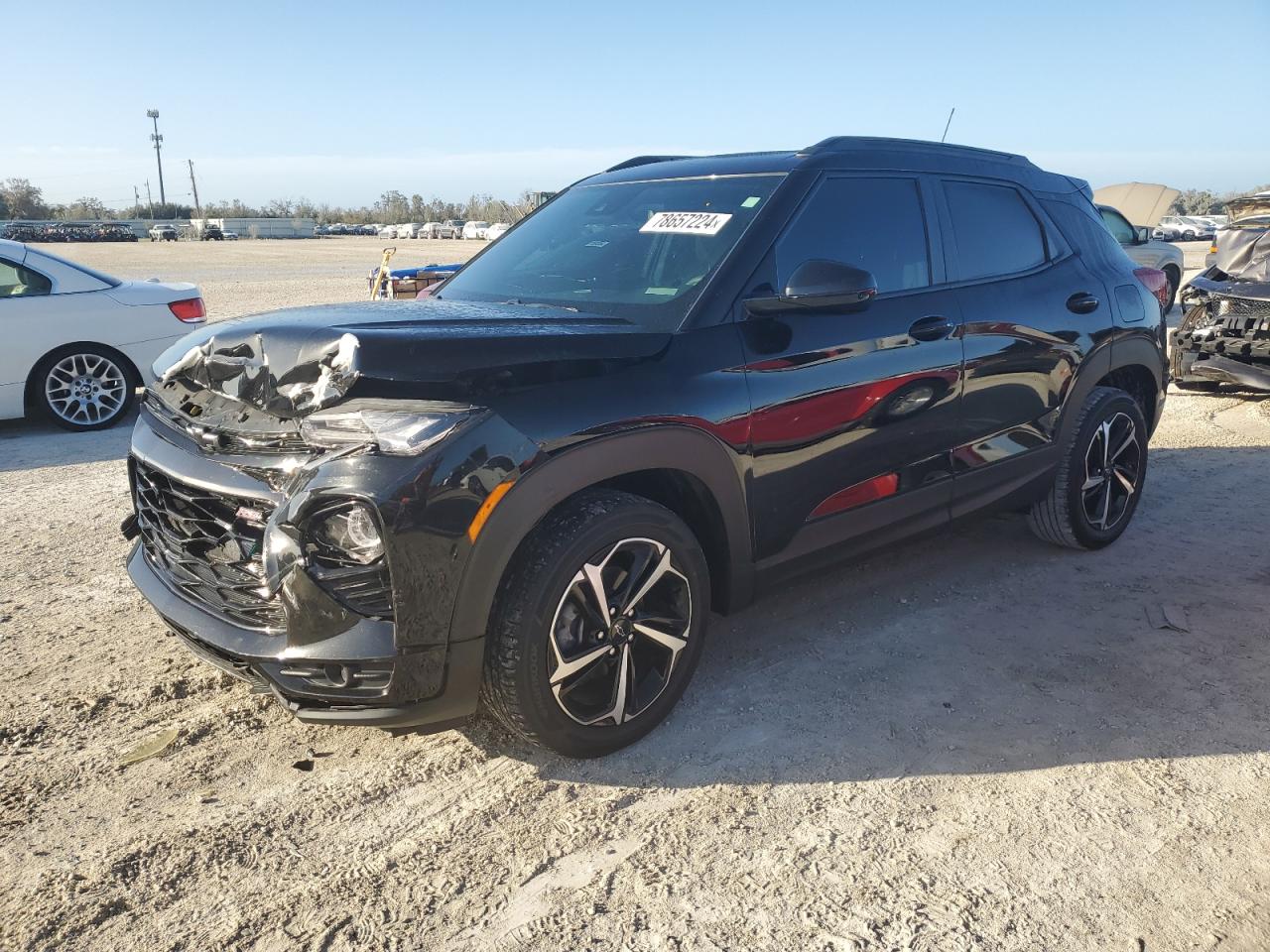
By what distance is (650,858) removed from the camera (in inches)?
104

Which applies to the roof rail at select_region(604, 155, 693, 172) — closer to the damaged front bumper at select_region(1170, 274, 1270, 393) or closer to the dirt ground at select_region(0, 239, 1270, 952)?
the dirt ground at select_region(0, 239, 1270, 952)

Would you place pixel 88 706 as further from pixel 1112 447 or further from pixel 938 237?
pixel 1112 447

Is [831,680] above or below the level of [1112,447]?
below

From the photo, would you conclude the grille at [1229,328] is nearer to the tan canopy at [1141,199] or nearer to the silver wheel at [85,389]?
the silver wheel at [85,389]

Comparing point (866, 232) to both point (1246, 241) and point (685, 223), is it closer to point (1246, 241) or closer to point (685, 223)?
point (685, 223)

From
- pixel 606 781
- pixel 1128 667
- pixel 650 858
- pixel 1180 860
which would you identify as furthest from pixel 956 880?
pixel 1128 667

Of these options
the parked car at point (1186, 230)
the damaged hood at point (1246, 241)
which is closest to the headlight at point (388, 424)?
the damaged hood at point (1246, 241)

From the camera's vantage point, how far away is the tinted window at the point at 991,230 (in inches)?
165

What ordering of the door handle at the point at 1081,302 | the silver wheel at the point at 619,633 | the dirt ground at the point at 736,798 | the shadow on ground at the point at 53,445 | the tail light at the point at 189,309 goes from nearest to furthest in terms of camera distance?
the dirt ground at the point at 736,798 < the silver wheel at the point at 619,633 < the door handle at the point at 1081,302 < the shadow on ground at the point at 53,445 < the tail light at the point at 189,309

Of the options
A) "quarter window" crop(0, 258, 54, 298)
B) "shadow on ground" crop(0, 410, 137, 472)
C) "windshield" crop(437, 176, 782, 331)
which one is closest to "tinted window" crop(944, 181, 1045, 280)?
"windshield" crop(437, 176, 782, 331)

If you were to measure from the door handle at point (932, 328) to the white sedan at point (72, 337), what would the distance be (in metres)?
6.25

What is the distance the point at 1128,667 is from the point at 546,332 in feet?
8.55

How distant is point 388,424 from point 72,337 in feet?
21.5

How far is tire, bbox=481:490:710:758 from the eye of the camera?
109 inches
